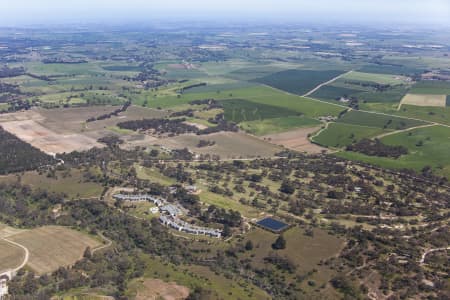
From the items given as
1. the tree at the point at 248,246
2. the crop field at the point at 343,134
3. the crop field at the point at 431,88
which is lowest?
the tree at the point at 248,246

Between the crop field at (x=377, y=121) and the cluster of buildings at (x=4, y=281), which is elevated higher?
the crop field at (x=377, y=121)

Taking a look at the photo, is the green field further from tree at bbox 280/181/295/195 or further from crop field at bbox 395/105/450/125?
tree at bbox 280/181/295/195

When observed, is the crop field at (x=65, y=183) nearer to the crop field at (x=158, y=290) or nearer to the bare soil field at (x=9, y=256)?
the bare soil field at (x=9, y=256)

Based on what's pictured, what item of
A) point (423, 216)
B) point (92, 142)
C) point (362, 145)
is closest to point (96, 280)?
point (423, 216)

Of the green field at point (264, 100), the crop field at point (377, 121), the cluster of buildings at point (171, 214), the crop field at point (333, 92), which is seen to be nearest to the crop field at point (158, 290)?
the cluster of buildings at point (171, 214)

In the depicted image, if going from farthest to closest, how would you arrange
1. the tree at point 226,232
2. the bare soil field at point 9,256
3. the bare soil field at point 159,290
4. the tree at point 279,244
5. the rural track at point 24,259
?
the tree at point 226,232, the tree at point 279,244, the bare soil field at point 9,256, the rural track at point 24,259, the bare soil field at point 159,290

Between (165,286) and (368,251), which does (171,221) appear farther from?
(368,251)
